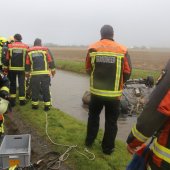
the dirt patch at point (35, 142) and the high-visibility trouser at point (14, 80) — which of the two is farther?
the high-visibility trouser at point (14, 80)

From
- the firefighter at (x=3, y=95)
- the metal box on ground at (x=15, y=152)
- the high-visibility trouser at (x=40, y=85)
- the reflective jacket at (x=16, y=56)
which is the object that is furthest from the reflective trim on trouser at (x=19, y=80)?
the firefighter at (x=3, y=95)

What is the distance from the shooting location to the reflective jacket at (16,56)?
9594mm

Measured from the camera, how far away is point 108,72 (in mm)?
5527

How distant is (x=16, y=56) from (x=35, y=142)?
365 cm

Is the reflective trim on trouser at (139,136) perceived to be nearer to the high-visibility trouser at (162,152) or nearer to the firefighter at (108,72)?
the high-visibility trouser at (162,152)

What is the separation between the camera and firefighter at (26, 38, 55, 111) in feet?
29.6

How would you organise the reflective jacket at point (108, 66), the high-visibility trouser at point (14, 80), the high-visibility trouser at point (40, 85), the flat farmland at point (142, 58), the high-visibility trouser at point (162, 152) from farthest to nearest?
the flat farmland at point (142, 58) → the high-visibility trouser at point (14, 80) → the high-visibility trouser at point (40, 85) → the reflective jacket at point (108, 66) → the high-visibility trouser at point (162, 152)

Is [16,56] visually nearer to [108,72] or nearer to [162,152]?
[108,72]

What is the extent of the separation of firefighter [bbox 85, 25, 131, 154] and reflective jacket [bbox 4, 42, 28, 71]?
4180 mm

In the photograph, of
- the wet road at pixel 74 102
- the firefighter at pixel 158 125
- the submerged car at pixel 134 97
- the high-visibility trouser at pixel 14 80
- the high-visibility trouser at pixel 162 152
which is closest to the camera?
the firefighter at pixel 158 125

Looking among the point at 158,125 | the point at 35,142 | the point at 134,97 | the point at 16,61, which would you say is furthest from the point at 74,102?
the point at 158,125

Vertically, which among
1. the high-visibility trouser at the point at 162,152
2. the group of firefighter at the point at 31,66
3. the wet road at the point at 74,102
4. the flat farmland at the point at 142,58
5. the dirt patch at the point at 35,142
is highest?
the high-visibility trouser at the point at 162,152

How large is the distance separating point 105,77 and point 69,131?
7.51 feet

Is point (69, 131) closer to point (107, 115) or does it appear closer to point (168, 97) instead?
point (107, 115)
